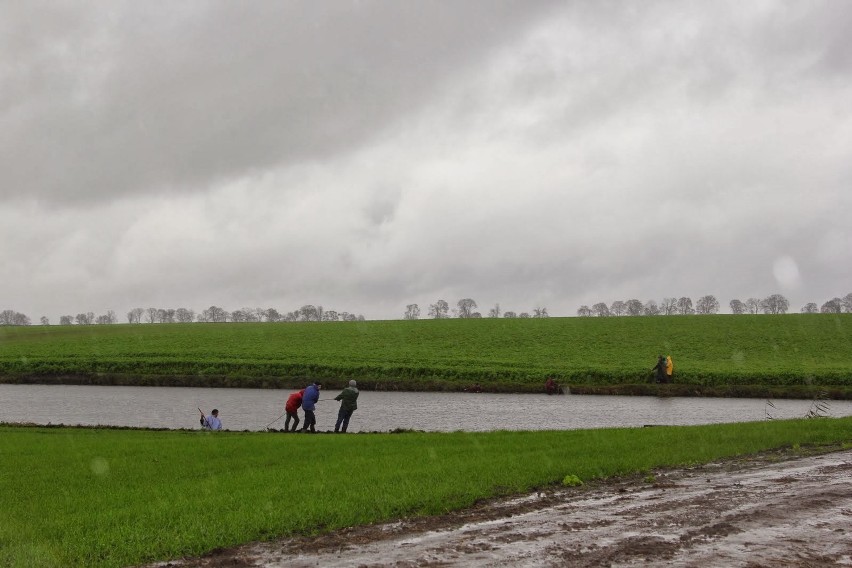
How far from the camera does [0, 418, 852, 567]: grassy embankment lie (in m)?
9.93

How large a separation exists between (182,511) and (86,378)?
5023cm

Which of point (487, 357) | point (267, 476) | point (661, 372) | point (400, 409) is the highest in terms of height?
point (487, 357)

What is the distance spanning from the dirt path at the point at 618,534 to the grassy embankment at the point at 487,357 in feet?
118

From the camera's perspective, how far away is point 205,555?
9148 mm

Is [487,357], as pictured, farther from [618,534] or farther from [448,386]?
[618,534]

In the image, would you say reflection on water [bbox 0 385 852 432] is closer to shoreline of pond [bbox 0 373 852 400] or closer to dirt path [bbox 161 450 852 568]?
shoreline of pond [bbox 0 373 852 400]

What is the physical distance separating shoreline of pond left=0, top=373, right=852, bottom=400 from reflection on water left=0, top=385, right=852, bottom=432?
1.94 metres

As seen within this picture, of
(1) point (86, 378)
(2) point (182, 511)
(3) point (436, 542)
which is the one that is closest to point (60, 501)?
(2) point (182, 511)

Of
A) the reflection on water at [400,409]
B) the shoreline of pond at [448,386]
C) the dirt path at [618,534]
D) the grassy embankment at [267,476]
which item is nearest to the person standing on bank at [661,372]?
the shoreline of pond at [448,386]

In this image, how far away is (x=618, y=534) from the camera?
9.37m

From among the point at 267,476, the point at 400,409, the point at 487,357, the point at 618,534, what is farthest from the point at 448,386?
the point at 618,534

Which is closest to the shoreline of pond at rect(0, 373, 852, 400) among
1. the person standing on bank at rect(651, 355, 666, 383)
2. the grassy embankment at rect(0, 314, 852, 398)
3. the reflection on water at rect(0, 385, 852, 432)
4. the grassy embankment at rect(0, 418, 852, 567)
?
the grassy embankment at rect(0, 314, 852, 398)

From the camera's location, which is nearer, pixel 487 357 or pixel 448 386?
pixel 448 386

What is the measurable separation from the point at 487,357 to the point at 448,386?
13.1 meters
